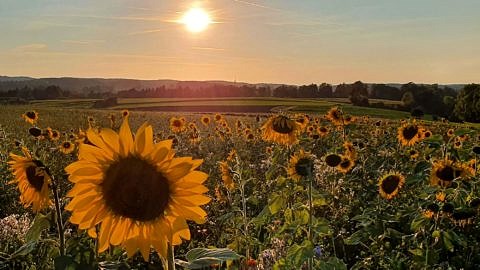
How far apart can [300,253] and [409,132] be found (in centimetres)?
538

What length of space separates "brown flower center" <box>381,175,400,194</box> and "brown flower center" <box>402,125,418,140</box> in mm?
2749

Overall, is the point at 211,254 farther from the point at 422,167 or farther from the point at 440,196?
the point at 440,196

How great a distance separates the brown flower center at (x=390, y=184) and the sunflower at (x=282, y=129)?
0.98 meters

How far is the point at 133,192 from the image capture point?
1.73m

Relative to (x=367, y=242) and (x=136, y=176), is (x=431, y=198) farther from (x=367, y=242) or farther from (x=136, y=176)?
(x=136, y=176)

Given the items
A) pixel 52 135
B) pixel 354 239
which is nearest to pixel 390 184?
pixel 354 239

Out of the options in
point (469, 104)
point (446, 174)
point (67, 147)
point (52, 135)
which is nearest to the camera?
point (446, 174)

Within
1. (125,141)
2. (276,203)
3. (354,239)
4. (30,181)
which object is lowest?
(354,239)

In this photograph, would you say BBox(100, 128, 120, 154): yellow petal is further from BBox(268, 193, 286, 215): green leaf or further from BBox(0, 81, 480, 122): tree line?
BBox(0, 81, 480, 122): tree line

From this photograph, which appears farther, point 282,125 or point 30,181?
point 282,125

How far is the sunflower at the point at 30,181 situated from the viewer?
7.48ft

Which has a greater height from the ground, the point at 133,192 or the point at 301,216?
the point at 133,192

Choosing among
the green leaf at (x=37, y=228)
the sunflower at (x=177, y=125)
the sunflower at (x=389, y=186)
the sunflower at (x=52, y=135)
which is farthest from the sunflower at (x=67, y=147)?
the green leaf at (x=37, y=228)

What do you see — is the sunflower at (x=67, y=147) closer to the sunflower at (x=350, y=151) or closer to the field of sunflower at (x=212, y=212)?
the field of sunflower at (x=212, y=212)
